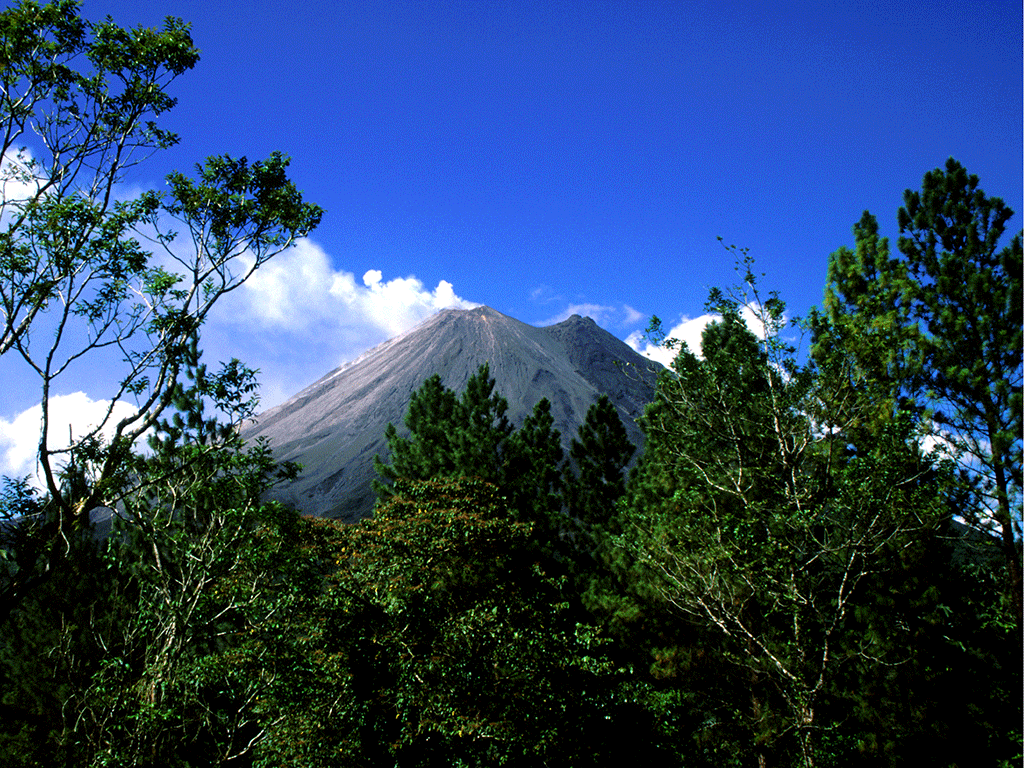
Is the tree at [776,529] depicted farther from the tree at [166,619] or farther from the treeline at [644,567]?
the tree at [166,619]

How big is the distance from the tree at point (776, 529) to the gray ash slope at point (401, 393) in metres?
45.1

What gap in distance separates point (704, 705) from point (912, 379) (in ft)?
24.9

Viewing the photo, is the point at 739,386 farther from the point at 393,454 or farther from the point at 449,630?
the point at 393,454

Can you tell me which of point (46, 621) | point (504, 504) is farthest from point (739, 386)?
point (46, 621)

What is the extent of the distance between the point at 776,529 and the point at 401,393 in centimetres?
6981

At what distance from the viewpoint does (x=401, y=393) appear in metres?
76.9

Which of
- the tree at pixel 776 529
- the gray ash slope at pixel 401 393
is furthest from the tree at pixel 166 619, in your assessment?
the gray ash slope at pixel 401 393

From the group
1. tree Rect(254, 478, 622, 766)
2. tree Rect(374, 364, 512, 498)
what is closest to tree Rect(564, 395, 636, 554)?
tree Rect(374, 364, 512, 498)

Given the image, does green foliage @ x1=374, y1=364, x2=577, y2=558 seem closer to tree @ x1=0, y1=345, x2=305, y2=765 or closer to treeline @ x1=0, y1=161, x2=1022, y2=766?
treeline @ x1=0, y1=161, x2=1022, y2=766

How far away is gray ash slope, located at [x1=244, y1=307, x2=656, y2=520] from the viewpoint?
61016 millimetres

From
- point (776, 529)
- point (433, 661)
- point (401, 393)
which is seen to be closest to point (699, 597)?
point (776, 529)

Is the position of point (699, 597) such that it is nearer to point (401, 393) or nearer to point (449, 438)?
point (449, 438)

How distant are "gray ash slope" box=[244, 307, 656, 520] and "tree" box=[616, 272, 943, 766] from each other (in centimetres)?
4508

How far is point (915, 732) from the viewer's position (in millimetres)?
10719
